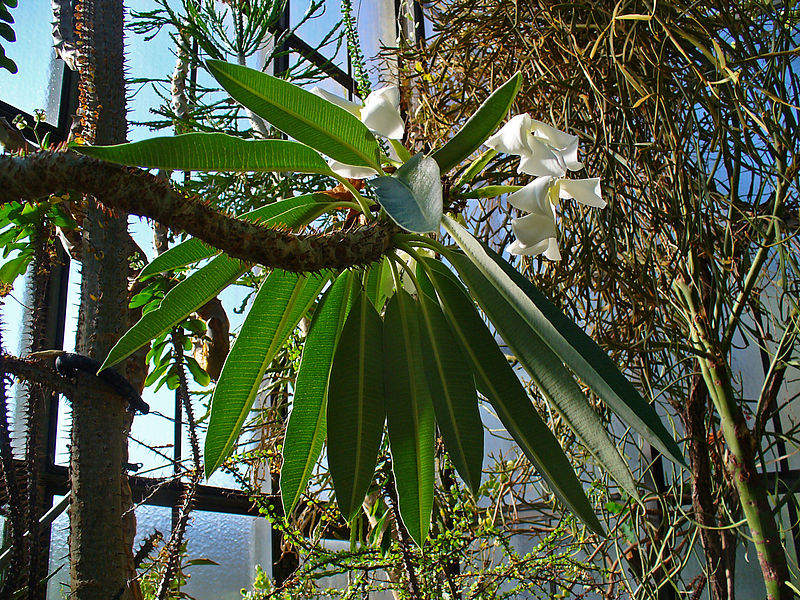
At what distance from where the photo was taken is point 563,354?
0.45 meters

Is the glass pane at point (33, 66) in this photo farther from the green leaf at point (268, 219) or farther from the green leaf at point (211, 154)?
the green leaf at point (211, 154)

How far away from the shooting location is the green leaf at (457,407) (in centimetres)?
72

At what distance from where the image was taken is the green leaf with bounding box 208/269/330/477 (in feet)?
2.47

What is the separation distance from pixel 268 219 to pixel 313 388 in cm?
23

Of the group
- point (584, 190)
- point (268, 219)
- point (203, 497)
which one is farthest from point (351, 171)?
point (203, 497)

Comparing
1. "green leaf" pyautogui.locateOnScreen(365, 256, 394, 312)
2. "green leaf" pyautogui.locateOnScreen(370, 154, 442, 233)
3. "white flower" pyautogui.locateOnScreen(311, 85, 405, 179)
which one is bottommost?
"green leaf" pyautogui.locateOnScreen(370, 154, 442, 233)

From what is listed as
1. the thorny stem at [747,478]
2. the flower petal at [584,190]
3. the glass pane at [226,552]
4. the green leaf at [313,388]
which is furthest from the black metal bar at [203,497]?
the flower petal at [584,190]

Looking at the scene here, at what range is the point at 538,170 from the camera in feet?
2.08

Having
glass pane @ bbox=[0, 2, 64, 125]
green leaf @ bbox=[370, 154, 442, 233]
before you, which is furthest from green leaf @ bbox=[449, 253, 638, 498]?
glass pane @ bbox=[0, 2, 64, 125]

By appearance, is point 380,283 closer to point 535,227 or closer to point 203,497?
point 535,227

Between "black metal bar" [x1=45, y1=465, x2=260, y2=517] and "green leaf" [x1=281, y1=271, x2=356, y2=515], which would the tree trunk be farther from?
"black metal bar" [x1=45, y1=465, x2=260, y2=517]

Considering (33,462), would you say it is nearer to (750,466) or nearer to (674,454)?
(674,454)

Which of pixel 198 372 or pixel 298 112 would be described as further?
pixel 198 372

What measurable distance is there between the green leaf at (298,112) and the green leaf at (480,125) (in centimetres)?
8
